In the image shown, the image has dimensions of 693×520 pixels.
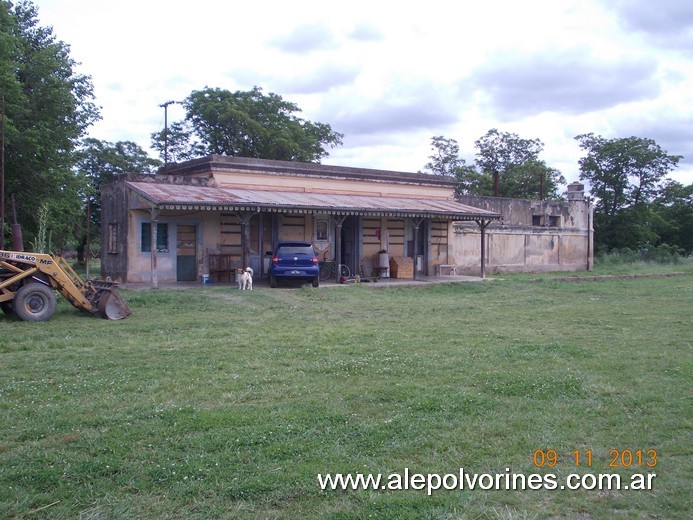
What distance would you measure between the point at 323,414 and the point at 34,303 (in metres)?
8.72

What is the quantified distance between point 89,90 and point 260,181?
9.25 metres

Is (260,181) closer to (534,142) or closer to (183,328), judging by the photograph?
(183,328)

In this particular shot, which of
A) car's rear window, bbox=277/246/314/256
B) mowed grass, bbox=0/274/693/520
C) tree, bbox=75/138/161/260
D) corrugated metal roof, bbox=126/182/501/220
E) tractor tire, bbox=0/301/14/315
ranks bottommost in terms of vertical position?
mowed grass, bbox=0/274/693/520

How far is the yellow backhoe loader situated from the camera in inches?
484

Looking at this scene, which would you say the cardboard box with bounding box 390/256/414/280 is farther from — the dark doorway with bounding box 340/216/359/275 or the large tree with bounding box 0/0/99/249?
the large tree with bounding box 0/0/99/249

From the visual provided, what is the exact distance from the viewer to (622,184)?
157 feet

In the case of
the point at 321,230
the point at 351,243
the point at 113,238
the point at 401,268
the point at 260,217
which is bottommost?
the point at 401,268

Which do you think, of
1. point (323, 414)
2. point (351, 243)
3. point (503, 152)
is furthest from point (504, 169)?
point (323, 414)

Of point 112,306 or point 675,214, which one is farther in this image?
point 675,214

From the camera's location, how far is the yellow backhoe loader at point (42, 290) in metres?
12.3

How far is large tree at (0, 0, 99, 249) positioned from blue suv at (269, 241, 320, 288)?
935 centimetres

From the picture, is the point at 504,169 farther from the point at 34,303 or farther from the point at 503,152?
the point at 34,303
